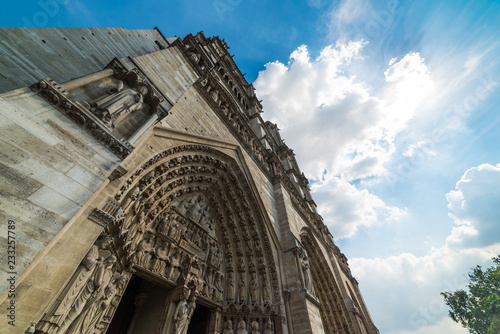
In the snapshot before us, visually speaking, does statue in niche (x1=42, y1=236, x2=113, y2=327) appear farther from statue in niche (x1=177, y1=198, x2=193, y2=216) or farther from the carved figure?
the carved figure

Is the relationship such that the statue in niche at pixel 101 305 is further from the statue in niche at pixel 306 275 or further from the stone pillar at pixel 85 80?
the statue in niche at pixel 306 275

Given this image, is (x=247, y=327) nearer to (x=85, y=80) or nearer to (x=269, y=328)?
(x=269, y=328)

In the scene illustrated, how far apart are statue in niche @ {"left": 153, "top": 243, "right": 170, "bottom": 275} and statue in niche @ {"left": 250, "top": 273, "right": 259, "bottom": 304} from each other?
252cm

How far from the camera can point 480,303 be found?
1574 cm

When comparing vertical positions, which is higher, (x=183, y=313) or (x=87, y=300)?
(x=183, y=313)

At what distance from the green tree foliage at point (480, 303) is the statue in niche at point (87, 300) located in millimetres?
23272

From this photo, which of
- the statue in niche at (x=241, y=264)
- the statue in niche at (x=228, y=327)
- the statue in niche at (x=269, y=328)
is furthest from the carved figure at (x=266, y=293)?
the statue in niche at (x=228, y=327)

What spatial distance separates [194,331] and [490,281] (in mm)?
23084

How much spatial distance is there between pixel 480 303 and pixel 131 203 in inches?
967

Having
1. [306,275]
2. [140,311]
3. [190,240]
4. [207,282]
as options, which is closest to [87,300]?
[140,311]

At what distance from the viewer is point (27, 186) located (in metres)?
1.84

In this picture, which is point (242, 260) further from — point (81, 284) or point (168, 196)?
point (81, 284)

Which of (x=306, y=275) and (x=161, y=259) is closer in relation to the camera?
(x=161, y=259)

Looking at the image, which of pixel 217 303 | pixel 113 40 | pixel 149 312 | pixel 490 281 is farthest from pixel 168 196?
pixel 490 281
